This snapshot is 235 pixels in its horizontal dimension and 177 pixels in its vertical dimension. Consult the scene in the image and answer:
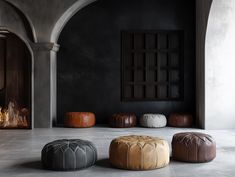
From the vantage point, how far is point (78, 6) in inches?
346

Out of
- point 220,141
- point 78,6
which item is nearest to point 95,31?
point 78,6

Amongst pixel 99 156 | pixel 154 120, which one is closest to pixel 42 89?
pixel 154 120

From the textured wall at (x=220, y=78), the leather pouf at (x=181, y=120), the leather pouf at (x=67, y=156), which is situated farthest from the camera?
the leather pouf at (x=181, y=120)

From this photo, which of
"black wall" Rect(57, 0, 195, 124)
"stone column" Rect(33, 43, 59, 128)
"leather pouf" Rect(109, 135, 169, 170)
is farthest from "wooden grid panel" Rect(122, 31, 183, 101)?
"leather pouf" Rect(109, 135, 169, 170)

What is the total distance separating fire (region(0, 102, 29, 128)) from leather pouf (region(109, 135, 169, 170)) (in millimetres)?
4614

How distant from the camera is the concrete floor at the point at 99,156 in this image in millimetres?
4363

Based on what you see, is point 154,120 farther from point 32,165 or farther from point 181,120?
point 32,165

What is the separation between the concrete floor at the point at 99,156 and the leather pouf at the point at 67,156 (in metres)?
0.09

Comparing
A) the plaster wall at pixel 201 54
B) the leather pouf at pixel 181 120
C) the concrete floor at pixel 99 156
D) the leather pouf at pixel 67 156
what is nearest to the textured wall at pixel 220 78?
the plaster wall at pixel 201 54

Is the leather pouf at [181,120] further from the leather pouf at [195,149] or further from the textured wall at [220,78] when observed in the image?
the leather pouf at [195,149]

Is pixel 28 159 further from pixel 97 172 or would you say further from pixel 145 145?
pixel 145 145

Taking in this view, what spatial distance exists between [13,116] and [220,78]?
17.2 ft

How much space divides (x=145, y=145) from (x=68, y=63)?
520 centimetres

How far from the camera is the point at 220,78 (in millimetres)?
8219
